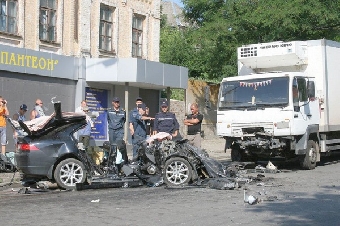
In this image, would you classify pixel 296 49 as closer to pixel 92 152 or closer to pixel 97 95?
pixel 92 152

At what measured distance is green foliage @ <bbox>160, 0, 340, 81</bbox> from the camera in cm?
2519

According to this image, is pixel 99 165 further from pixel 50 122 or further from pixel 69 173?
pixel 50 122

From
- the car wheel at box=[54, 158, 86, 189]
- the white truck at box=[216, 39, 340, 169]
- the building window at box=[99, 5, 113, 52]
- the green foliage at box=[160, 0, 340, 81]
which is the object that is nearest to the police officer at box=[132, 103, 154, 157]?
the white truck at box=[216, 39, 340, 169]

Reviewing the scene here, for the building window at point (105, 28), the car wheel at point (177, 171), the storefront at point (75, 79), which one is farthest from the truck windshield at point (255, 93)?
the building window at point (105, 28)

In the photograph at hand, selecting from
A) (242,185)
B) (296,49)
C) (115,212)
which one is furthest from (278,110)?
(115,212)

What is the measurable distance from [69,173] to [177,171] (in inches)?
88.0

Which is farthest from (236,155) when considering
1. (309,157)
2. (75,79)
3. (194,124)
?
(75,79)

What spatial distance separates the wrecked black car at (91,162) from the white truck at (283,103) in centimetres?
270

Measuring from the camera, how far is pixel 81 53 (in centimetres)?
2370

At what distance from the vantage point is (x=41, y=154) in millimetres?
12023

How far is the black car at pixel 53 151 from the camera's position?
39.3 ft

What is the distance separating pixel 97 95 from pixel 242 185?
12960 millimetres

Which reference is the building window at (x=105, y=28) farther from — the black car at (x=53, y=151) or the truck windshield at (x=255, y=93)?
the black car at (x=53, y=151)

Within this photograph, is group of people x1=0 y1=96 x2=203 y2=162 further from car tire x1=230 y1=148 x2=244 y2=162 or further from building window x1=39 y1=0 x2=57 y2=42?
building window x1=39 y1=0 x2=57 y2=42
